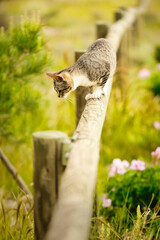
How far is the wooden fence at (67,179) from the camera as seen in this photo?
0.85m

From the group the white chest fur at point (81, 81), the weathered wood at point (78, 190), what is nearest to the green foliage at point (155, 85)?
the white chest fur at point (81, 81)

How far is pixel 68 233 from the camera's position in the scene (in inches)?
31.7

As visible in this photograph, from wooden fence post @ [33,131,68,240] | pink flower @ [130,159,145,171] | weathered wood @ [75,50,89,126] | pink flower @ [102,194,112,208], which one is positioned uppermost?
weathered wood @ [75,50,89,126]

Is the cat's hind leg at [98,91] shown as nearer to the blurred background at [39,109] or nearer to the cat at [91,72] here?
the cat at [91,72]

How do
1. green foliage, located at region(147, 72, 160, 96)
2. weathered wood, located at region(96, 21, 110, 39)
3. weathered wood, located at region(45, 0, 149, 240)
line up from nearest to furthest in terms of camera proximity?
weathered wood, located at region(45, 0, 149, 240), weathered wood, located at region(96, 21, 110, 39), green foliage, located at region(147, 72, 160, 96)

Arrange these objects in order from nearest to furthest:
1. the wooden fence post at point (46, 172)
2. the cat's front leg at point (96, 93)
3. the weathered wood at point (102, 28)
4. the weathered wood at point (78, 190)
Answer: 1. the weathered wood at point (78, 190)
2. the wooden fence post at point (46, 172)
3. the cat's front leg at point (96, 93)
4. the weathered wood at point (102, 28)

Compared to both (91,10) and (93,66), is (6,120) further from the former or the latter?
(91,10)

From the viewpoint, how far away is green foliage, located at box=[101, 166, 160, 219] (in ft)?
6.17

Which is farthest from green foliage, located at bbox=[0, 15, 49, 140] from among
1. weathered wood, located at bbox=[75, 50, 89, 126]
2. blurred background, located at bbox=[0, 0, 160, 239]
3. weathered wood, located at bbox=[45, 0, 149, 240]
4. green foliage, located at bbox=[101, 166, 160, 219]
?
weathered wood, located at bbox=[45, 0, 149, 240]

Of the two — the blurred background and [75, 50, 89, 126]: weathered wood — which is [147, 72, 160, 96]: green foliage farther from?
[75, 50, 89, 126]: weathered wood

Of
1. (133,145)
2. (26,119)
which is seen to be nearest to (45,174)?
(26,119)

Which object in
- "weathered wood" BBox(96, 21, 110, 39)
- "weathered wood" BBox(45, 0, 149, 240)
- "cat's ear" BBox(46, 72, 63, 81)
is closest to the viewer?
"weathered wood" BBox(45, 0, 149, 240)

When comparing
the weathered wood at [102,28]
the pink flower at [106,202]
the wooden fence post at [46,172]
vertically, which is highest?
the weathered wood at [102,28]

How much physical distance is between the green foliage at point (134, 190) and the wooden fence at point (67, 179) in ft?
2.09
